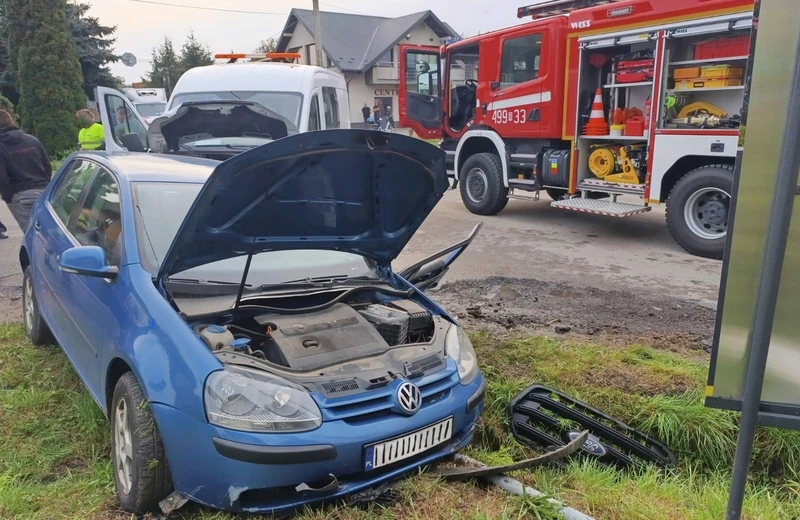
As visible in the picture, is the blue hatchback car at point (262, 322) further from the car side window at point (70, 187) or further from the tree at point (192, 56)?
the tree at point (192, 56)

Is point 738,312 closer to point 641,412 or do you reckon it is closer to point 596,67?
point 641,412

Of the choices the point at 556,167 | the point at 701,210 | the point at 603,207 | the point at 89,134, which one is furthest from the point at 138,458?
the point at 89,134

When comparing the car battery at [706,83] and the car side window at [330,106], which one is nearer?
the car battery at [706,83]

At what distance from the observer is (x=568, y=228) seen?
9297 millimetres

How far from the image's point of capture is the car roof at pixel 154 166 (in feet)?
11.7

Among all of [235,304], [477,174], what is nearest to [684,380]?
[235,304]

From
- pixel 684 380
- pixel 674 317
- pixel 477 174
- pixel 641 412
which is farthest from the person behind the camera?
pixel 477 174

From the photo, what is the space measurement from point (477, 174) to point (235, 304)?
7.91 meters

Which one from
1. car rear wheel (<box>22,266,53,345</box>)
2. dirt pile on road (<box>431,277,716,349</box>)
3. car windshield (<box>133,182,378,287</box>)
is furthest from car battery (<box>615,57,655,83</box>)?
car rear wheel (<box>22,266,53,345</box>)

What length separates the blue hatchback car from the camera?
7.79 feet

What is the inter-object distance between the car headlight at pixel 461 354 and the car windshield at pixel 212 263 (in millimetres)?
775

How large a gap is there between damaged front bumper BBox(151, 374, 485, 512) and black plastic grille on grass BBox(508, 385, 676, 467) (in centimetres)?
112

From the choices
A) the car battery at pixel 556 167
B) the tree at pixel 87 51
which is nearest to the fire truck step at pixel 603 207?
the car battery at pixel 556 167

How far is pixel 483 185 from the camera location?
410 inches
